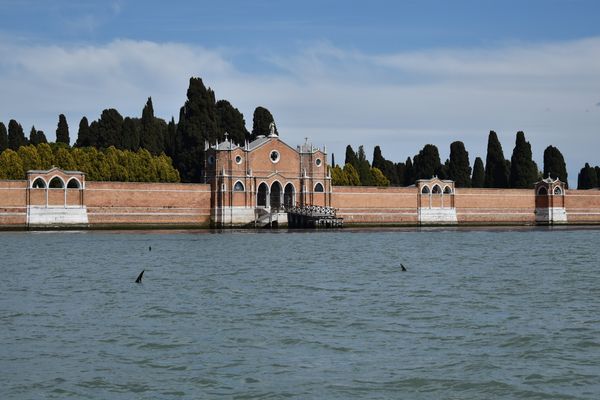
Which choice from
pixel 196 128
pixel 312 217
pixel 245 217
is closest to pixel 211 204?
pixel 245 217

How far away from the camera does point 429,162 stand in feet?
253

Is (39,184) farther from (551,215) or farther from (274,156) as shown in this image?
(551,215)

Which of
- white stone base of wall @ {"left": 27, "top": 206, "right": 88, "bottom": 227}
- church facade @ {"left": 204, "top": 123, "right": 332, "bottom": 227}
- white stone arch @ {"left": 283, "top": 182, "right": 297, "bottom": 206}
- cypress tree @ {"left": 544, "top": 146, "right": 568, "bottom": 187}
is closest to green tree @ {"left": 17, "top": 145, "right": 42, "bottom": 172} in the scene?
white stone base of wall @ {"left": 27, "top": 206, "right": 88, "bottom": 227}

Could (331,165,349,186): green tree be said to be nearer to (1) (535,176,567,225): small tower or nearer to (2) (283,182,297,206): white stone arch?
(2) (283,182,297,206): white stone arch

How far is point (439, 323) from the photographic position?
50.2ft

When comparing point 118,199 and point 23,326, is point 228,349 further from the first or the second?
point 118,199

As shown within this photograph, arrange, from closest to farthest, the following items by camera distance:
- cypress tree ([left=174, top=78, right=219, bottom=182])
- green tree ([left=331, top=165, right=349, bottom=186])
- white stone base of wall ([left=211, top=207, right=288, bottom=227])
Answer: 1. white stone base of wall ([left=211, top=207, right=288, bottom=227])
2. cypress tree ([left=174, top=78, right=219, bottom=182])
3. green tree ([left=331, top=165, right=349, bottom=186])

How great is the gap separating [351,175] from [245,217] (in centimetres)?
1916

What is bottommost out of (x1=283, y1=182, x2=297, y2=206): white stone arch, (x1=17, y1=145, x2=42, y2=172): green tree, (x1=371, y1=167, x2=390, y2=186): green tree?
(x1=283, y1=182, x2=297, y2=206): white stone arch

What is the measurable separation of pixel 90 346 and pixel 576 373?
6.83 m

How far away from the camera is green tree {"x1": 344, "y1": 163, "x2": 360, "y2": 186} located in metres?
75.4

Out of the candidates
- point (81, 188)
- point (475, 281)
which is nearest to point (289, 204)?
point (81, 188)

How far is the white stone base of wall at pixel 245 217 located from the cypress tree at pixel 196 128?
480cm

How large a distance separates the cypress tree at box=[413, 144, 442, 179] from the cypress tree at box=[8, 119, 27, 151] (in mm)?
32666
